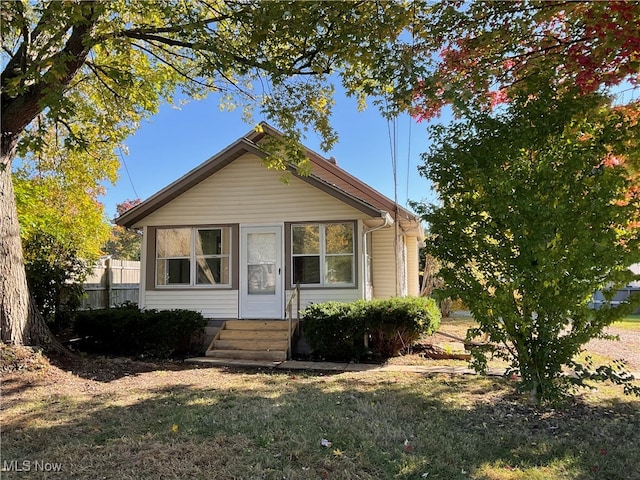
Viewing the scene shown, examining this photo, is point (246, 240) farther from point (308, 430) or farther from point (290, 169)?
point (308, 430)

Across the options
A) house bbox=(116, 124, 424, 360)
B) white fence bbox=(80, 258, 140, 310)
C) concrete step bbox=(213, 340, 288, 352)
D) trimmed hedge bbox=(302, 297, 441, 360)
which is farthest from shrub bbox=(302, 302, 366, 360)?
white fence bbox=(80, 258, 140, 310)

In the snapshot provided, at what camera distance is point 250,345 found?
962cm

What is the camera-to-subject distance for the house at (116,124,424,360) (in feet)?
35.7

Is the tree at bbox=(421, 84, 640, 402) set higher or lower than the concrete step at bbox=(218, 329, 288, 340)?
higher

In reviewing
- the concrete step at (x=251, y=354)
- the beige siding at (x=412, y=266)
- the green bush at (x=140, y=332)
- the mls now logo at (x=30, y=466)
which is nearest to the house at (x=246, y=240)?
the green bush at (x=140, y=332)

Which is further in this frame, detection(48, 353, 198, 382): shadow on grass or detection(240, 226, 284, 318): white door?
detection(240, 226, 284, 318): white door

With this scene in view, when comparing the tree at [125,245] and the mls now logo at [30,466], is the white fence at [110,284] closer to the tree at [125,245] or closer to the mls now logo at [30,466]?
the mls now logo at [30,466]

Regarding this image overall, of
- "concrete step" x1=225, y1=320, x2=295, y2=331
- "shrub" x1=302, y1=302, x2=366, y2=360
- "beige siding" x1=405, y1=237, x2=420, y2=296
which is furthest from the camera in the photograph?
"beige siding" x1=405, y1=237, x2=420, y2=296

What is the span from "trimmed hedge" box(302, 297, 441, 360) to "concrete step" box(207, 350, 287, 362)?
2.27 ft

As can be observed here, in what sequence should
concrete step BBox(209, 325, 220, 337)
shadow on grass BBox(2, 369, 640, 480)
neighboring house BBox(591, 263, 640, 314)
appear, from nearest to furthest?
shadow on grass BBox(2, 369, 640, 480) < neighboring house BBox(591, 263, 640, 314) < concrete step BBox(209, 325, 220, 337)

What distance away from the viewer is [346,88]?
770 centimetres

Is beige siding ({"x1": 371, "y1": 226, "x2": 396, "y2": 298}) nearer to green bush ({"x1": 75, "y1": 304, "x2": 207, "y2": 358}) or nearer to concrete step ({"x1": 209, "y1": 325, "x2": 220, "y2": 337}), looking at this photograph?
concrete step ({"x1": 209, "y1": 325, "x2": 220, "y2": 337})

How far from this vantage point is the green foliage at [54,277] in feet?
36.5

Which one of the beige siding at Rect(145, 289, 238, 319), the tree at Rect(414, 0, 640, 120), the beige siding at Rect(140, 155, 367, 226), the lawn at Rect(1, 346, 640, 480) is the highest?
the tree at Rect(414, 0, 640, 120)
